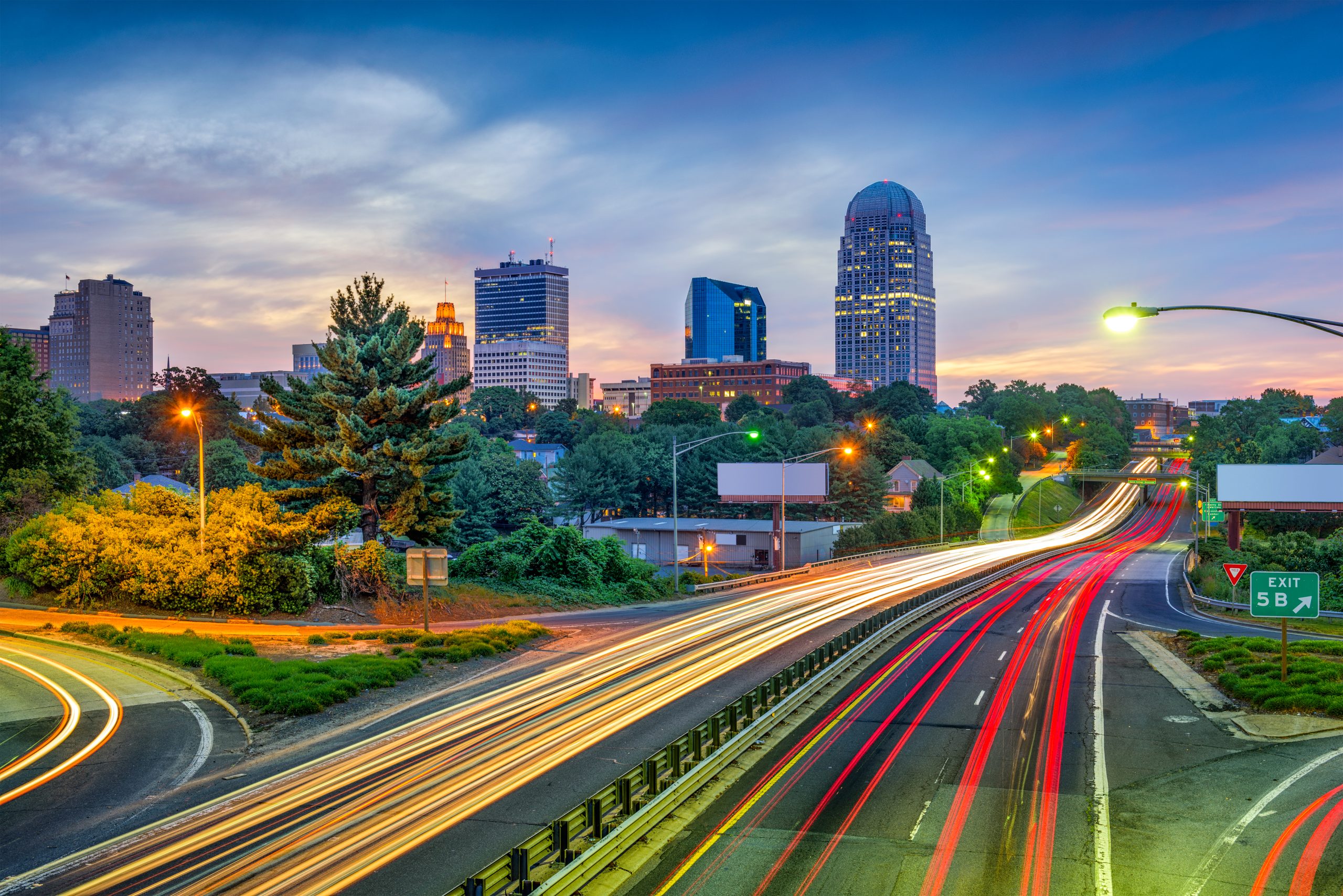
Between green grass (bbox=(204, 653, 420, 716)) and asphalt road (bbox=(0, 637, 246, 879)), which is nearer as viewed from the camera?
asphalt road (bbox=(0, 637, 246, 879))

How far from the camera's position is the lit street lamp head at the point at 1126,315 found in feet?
38.7

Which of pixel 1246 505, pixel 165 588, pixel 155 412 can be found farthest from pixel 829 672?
pixel 155 412

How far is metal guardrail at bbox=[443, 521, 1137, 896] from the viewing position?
416 inches

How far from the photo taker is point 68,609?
35125 millimetres

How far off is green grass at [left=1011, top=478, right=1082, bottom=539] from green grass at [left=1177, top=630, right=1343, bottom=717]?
81.5m

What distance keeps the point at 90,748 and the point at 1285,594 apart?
27.8m

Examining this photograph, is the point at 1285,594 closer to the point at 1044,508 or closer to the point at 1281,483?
the point at 1281,483

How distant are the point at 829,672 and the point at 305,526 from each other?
71.1 feet

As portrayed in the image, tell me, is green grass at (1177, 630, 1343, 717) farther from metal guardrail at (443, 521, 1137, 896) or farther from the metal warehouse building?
the metal warehouse building

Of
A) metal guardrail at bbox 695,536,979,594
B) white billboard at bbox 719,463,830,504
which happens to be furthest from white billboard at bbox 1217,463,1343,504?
white billboard at bbox 719,463,830,504

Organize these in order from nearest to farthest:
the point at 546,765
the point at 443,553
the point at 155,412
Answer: the point at 546,765
the point at 443,553
the point at 155,412

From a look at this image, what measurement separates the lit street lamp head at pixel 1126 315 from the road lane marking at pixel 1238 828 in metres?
7.40

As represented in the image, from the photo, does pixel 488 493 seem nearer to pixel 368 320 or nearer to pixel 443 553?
pixel 368 320

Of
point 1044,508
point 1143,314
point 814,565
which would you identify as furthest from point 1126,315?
point 1044,508
